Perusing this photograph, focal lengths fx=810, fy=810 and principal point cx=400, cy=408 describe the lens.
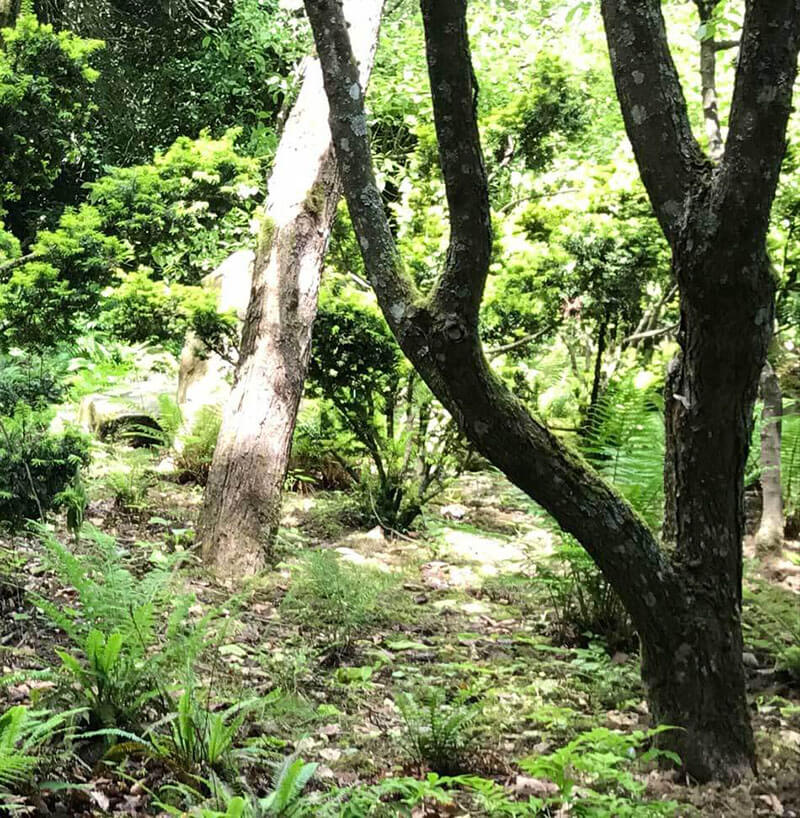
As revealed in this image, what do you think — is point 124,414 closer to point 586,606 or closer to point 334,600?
point 334,600

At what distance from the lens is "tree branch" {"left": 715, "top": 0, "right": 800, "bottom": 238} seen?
2092 millimetres

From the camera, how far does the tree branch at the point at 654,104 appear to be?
2416 mm

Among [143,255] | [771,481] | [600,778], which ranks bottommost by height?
[600,778]

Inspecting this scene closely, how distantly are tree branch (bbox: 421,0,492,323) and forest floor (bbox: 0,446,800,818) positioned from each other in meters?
1.40

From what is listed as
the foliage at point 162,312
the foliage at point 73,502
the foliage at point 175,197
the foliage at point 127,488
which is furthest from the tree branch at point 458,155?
the foliage at point 175,197

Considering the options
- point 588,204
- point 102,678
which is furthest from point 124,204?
point 102,678

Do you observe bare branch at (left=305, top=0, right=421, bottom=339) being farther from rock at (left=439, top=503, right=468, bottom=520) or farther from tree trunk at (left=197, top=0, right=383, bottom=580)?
rock at (left=439, top=503, right=468, bottom=520)

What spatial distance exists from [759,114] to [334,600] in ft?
8.68

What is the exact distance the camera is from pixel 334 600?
3.76 meters

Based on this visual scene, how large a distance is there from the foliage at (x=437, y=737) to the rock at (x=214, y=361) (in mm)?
4847

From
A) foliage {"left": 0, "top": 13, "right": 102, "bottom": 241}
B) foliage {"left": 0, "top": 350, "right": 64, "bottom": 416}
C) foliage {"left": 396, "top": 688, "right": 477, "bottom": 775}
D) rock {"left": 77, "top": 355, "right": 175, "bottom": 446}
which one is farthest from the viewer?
rock {"left": 77, "top": 355, "right": 175, "bottom": 446}

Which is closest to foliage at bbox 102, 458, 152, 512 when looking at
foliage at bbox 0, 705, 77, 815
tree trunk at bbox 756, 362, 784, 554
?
foliage at bbox 0, 705, 77, 815

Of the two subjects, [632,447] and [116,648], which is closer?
[116,648]

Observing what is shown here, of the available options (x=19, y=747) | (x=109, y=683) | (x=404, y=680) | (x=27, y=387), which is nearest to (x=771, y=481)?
(x=404, y=680)
